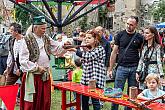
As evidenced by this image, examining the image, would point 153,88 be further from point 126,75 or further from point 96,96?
point 126,75

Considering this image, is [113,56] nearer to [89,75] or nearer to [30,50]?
[89,75]

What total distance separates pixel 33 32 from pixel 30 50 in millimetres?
251

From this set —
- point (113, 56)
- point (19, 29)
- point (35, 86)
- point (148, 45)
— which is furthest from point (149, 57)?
point (19, 29)

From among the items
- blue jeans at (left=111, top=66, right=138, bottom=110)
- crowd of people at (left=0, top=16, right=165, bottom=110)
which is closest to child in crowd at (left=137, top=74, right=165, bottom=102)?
crowd of people at (left=0, top=16, right=165, bottom=110)

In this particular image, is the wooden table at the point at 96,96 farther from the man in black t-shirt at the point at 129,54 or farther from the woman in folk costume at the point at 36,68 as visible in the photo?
the man in black t-shirt at the point at 129,54

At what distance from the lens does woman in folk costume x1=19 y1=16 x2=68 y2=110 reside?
4.83m

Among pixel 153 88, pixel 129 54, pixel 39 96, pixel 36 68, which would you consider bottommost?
pixel 39 96

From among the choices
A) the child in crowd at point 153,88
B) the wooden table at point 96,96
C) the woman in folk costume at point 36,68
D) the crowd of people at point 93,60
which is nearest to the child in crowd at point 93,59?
the crowd of people at point 93,60

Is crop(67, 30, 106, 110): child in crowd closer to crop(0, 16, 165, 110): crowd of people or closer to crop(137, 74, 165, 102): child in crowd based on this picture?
crop(0, 16, 165, 110): crowd of people

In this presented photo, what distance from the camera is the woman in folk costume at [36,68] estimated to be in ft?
15.8

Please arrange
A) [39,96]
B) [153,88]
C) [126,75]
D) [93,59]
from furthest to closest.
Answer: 1. [126,75]
2. [93,59]
3. [39,96]
4. [153,88]

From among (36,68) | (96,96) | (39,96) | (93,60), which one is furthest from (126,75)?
(36,68)

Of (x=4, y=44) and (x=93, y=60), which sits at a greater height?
(x=4, y=44)

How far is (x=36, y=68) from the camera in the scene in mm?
4785
